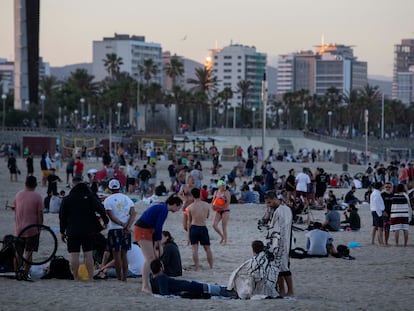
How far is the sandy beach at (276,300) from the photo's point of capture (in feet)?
35.7

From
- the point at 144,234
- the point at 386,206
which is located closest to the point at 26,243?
the point at 144,234

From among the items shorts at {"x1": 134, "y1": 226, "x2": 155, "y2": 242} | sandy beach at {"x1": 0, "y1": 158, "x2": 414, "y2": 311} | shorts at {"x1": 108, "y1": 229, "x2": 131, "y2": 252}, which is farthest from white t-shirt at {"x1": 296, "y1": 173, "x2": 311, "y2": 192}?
shorts at {"x1": 134, "y1": 226, "x2": 155, "y2": 242}

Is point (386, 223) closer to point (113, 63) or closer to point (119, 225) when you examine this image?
point (119, 225)

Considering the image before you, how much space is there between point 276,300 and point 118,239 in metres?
2.24

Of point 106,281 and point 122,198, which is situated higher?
point 122,198

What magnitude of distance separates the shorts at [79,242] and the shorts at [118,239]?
46 cm

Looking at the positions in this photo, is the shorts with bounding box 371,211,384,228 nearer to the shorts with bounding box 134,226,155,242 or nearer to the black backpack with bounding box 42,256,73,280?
the shorts with bounding box 134,226,155,242

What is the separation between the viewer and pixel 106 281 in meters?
12.7

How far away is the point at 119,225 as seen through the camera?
40.8 feet

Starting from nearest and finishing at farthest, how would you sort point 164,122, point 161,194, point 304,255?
1. point 304,255
2. point 161,194
3. point 164,122

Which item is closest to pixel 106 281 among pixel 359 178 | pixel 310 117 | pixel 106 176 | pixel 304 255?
pixel 304 255

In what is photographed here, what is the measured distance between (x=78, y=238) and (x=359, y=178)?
97.2ft

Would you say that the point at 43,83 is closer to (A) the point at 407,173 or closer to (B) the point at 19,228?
(A) the point at 407,173

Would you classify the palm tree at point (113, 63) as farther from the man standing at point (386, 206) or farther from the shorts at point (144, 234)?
the shorts at point (144, 234)
